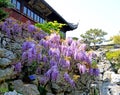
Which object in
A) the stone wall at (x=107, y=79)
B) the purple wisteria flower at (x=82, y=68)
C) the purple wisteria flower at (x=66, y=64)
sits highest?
the purple wisteria flower at (x=66, y=64)

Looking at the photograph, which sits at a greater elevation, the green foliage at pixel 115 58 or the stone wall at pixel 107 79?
the green foliage at pixel 115 58

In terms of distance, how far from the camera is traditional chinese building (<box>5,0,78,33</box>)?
→ 15.1 metres

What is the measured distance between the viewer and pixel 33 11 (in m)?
17.9

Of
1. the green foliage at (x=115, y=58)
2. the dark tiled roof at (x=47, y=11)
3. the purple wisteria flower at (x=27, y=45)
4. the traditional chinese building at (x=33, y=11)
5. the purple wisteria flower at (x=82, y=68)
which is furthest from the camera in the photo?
the green foliage at (x=115, y=58)

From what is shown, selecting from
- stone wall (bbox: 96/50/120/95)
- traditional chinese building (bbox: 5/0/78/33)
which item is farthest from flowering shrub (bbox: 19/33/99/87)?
stone wall (bbox: 96/50/120/95)

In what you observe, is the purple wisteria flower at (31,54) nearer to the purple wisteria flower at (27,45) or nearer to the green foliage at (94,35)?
the purple wisteria flower at (27,45)

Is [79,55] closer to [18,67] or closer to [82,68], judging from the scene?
[82,68]

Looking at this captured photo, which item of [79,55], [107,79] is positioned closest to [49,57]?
[79,55]

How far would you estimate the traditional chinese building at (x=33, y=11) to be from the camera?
49.6 ft

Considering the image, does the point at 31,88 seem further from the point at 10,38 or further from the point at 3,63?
the point at 10,38

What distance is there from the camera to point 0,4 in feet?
33.5

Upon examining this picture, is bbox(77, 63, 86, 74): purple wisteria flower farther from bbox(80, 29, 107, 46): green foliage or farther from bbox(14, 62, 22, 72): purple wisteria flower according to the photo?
bbox(80, 29, 107, 46): green foliage

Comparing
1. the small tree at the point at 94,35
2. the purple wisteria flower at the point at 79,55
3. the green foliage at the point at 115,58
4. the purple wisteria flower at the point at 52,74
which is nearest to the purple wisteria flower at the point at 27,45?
the purple wisteria flower at the point at 52,74

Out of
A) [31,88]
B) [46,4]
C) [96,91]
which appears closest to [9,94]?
[31,88]
